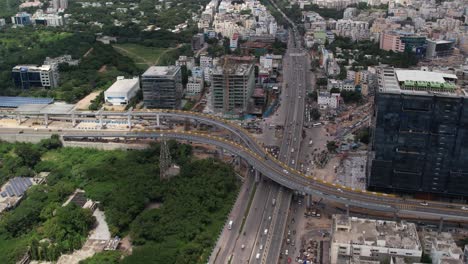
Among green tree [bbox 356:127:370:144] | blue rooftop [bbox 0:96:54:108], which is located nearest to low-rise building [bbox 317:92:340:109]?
green tree [bbox 356:127:370:144]

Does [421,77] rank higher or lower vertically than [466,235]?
higher

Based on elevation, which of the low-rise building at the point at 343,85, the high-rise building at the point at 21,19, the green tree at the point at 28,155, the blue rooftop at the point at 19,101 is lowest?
the green tree at the point at 28,155

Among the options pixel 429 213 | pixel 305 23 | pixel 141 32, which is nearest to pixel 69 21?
pixel 141 32

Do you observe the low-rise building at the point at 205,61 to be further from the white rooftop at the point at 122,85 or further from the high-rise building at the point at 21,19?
the high-rise building at the point at 21,19

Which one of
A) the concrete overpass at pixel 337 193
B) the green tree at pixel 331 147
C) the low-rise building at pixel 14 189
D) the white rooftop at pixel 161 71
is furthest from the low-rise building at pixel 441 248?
the white rooftop at pixel 161 71

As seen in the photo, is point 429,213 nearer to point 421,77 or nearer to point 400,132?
point 400,132

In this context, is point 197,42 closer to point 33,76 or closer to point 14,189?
point 33,76
